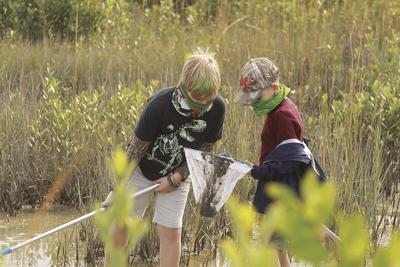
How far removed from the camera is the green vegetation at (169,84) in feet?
18.5

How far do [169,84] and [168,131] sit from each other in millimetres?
3226

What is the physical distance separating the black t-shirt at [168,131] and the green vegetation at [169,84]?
1.06 m

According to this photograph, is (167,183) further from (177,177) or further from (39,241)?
(39,241)

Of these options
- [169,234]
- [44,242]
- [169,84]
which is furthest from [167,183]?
[169,84]

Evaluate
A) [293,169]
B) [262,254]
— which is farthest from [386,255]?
[293,169]

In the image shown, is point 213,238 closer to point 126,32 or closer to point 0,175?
point 0,175

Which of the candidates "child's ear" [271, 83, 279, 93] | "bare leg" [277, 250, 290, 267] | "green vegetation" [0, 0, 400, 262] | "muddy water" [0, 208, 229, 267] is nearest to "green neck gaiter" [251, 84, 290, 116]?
"child's ear" [271, 83, 279, 93]

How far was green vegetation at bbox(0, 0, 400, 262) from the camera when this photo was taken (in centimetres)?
565

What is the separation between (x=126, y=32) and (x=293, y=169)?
6.77 m

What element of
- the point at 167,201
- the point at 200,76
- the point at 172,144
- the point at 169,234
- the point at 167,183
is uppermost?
the point at 200,76

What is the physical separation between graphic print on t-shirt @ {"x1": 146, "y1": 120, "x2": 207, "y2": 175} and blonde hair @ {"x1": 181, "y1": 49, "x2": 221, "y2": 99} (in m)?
0.19

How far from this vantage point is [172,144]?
4121 mm

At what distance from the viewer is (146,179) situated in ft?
13.9

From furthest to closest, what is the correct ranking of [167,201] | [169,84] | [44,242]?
1. [169,84]
2. [44,242]
3. [167,201]
